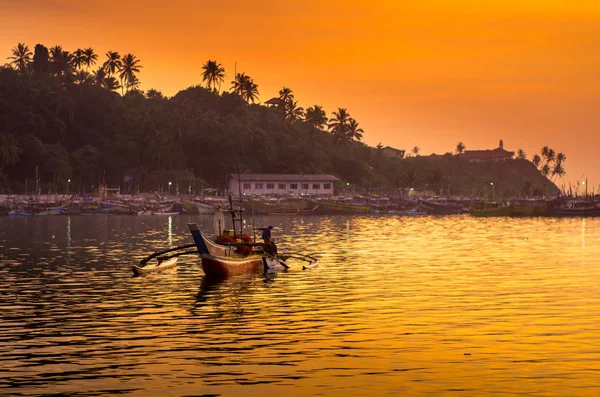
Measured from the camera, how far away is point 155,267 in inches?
2514

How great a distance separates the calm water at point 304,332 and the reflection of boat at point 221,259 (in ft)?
4.91

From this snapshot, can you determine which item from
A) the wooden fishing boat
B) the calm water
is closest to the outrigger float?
the wooden fishing boat

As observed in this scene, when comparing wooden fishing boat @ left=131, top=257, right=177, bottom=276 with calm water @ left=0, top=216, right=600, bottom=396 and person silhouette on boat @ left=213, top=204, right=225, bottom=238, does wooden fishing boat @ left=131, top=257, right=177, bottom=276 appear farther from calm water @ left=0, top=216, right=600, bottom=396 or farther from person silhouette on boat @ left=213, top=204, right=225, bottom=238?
person silhouette on boat @ left=213, top=204, right=225, bottom=238

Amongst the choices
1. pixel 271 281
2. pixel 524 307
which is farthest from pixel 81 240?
pixel 524 307

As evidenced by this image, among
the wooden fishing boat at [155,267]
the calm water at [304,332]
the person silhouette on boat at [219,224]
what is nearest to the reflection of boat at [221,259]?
the person silhouette on boat at [219,224]

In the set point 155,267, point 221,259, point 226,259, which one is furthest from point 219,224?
point 155,267

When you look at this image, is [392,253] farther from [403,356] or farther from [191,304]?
[403,356]

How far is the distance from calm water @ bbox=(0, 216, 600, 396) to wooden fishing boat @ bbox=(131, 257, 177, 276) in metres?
0.99

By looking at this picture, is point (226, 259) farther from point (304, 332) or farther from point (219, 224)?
point (304, 332)

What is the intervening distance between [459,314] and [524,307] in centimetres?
506

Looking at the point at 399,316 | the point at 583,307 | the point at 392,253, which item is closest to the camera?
the point at 399,316

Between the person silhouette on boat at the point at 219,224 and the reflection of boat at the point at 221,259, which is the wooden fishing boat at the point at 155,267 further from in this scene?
the person silhouette on boat at the point at 219,224

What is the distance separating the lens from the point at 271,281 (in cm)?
5797

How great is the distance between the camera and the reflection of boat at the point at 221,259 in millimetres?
56875
